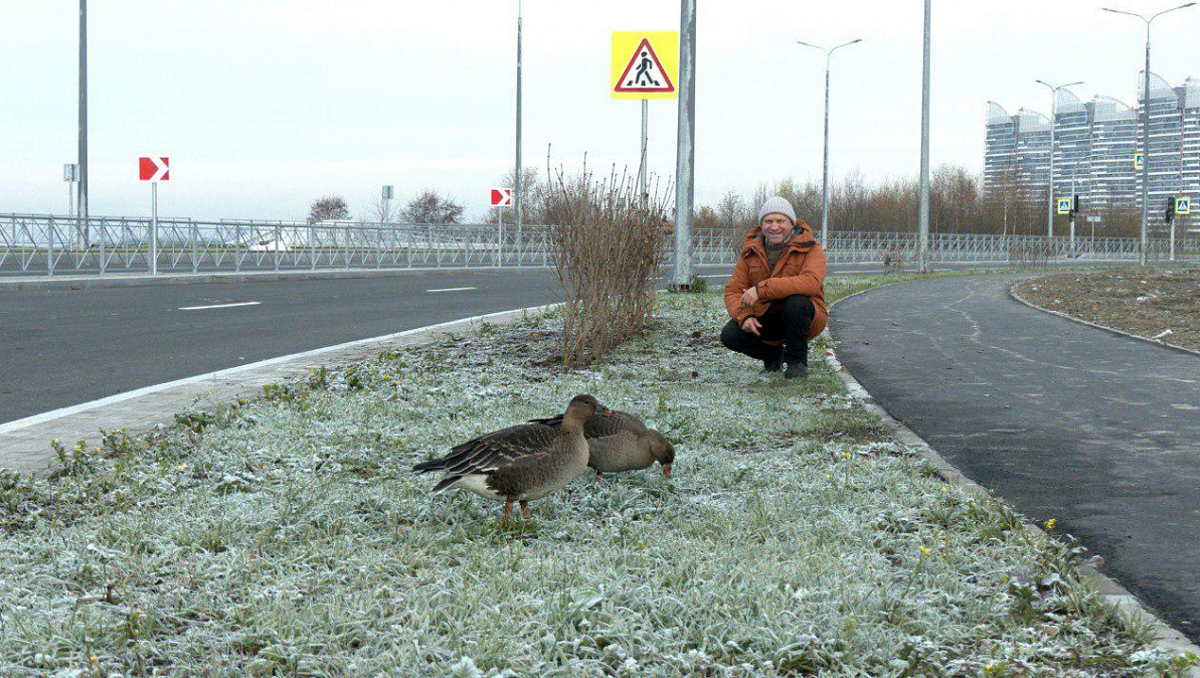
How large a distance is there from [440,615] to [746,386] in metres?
5.09

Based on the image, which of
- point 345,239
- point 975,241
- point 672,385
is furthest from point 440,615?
point 975,241

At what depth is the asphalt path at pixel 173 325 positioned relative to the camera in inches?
334

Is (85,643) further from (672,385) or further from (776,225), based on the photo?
(776,225)

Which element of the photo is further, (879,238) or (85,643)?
(879,238)

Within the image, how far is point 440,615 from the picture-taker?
10.5 ft

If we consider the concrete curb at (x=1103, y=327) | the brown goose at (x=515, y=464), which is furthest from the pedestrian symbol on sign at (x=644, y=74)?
the brown goose at (x=515, y=464)

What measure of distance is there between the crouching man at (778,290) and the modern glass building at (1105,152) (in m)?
71.6

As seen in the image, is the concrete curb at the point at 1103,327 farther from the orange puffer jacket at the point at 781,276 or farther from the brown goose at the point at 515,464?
the brown goose at the point at 515,464

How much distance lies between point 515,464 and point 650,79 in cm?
982

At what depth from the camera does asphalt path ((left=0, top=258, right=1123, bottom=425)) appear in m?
8.48

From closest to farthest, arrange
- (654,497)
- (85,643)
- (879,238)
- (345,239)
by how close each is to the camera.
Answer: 1. (85,643)
2. (654,497)
3. (345,239)
4. (879,238)

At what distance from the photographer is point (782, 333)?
8.48 metres

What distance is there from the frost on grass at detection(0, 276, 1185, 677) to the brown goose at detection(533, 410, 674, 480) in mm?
138

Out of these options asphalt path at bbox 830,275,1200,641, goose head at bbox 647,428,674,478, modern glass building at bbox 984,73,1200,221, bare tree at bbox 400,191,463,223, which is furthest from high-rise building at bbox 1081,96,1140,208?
goose head at bbox 647,428,674,478
